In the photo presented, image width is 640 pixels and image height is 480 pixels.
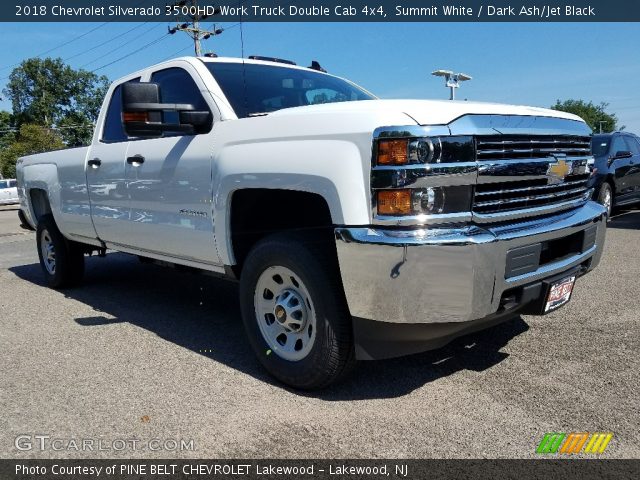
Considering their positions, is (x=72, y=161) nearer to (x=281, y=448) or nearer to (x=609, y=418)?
(x=281, y=448)

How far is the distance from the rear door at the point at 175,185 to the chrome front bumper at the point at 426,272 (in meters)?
1.33

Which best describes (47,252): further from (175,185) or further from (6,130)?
(6,130)

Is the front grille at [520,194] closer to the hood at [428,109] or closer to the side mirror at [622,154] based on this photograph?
the hood at [428,109]

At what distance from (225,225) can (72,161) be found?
8.86ft

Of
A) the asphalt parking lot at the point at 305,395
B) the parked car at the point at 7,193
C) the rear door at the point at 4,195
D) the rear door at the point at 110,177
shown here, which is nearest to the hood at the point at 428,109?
the asphalt parking lot at the point at 305,395

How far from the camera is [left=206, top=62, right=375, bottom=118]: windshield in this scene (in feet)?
12.6

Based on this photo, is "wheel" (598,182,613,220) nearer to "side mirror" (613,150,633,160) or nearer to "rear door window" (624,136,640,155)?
"side mirror" (613,150,633,160)

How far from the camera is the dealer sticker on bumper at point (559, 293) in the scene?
295 centimetres

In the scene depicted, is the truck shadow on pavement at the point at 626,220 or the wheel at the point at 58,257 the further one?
the truck shadow on pavement at the point at 626,220

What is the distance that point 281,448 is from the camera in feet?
8.45

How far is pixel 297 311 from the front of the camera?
10.4ft

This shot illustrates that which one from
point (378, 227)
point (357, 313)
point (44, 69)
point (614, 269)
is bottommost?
point (614, 269)

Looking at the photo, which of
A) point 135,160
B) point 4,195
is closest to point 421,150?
point 135,160

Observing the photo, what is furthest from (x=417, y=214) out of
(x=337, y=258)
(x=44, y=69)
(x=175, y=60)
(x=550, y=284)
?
(x=44, y=69)
